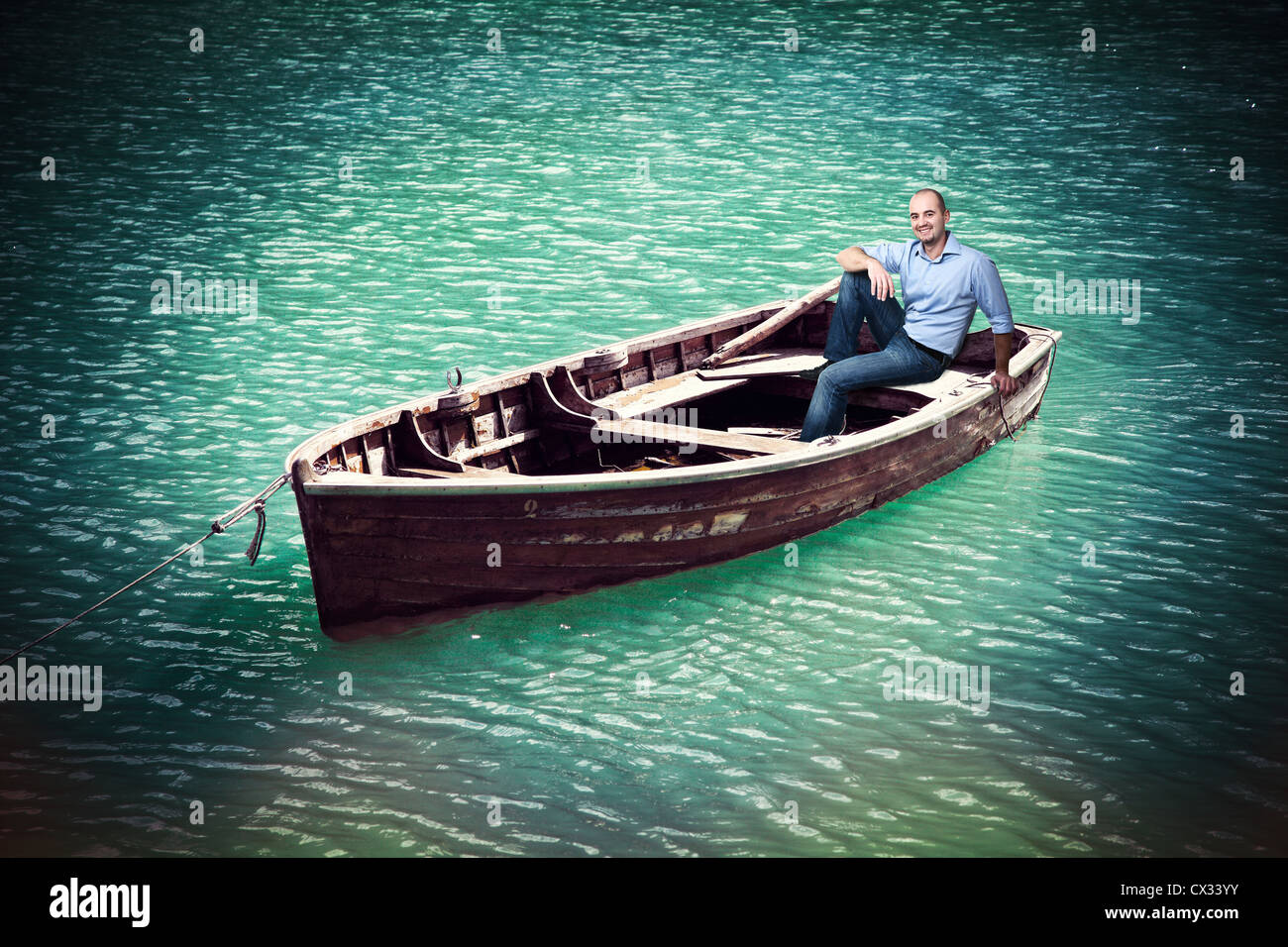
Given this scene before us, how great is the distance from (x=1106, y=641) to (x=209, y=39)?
93.8ft

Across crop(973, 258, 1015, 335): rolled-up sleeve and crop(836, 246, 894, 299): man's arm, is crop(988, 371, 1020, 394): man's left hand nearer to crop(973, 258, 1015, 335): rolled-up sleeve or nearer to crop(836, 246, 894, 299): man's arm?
crop(973, 258, 1015, 335): rolled-up sleeve

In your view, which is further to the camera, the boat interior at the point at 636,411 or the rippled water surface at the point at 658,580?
the boat interior at the point at 636,411

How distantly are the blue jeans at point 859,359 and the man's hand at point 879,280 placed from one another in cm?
17

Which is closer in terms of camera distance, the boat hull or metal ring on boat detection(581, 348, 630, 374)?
the boat hull

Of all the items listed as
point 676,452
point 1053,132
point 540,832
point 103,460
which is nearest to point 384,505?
point 540,832

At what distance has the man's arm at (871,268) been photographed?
10.7 meters

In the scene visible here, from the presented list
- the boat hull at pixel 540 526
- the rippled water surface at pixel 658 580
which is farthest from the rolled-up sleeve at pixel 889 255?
the rippled water surface at pixel 658 580

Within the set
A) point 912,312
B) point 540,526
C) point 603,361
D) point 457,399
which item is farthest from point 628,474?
point 912,312

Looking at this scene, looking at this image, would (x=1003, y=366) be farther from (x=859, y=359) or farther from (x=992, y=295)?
(x=859, y=359)

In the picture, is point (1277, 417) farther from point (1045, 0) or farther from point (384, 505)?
point (1045, 0)

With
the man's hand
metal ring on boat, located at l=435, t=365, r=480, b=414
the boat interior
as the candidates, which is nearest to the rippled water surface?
the boat interior

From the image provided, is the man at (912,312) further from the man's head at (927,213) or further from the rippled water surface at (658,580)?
the rippled water surface at (658,580)

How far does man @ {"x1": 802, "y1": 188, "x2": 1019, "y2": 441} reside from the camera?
10.7 m

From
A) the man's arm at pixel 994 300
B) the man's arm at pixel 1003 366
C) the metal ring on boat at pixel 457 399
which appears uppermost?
the man's arm at pixel 994 300
